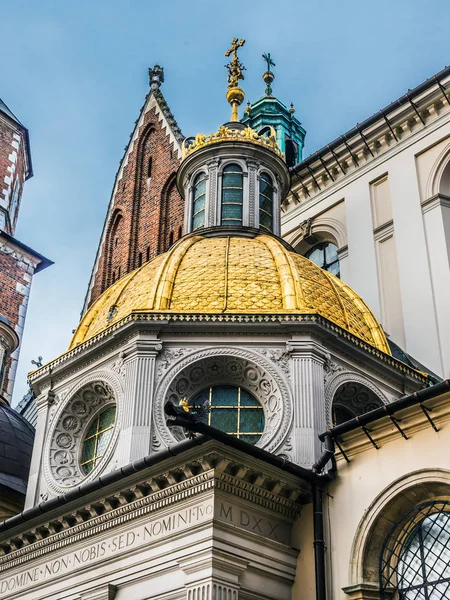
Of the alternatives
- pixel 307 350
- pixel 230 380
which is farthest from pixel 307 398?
pixel 230 380

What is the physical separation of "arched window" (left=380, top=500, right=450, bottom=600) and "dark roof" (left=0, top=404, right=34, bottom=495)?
25.2ft

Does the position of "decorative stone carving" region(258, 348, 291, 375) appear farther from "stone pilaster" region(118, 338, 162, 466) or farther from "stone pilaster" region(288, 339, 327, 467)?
"stone pilaster" region(118, 338, 162, 466)

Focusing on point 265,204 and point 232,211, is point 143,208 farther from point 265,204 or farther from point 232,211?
point 232,211

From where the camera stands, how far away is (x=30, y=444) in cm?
1817

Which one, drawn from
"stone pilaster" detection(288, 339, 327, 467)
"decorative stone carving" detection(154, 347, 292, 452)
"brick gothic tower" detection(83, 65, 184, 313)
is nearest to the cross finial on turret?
"brick gothic tower" detection(83, 65, 184, 313)

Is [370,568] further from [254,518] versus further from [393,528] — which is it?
[254,518]

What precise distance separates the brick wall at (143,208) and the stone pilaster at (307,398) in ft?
39.4

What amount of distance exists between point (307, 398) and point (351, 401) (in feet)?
4.35

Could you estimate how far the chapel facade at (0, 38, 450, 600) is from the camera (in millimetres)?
10953

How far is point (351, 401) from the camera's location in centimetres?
1434

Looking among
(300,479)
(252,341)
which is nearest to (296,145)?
(252,341)

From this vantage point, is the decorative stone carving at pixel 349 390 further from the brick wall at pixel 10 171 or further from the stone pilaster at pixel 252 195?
the brick wall at pixel 10 171

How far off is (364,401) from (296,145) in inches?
691

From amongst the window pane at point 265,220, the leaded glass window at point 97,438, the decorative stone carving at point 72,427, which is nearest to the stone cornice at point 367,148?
the window pane at point 265,220
